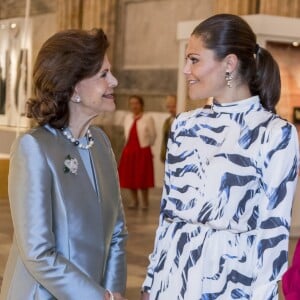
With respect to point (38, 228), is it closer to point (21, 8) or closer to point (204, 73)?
point (204, 73)

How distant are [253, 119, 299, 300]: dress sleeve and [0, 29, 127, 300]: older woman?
565mm

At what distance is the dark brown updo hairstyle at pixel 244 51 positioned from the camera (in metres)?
2.73

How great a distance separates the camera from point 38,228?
258 centimetres

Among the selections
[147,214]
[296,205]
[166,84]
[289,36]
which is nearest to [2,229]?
[147,214]

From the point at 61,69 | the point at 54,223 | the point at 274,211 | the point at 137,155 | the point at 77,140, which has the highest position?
the point at 61,69

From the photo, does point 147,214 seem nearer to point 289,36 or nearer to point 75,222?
point 289,36

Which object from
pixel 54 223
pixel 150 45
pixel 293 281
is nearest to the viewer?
pixel 293 281

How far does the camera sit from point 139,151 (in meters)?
14.0

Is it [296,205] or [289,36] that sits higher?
[289,36]

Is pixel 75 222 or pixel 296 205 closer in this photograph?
pixel 75 222

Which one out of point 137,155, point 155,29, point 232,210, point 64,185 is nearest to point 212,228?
point 232,210

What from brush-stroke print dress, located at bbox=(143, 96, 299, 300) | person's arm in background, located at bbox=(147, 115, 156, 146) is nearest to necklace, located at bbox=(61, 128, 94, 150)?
brush-stroke print dress, located at bbox=(143, 96, 299, 300)

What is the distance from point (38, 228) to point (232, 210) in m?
0.67

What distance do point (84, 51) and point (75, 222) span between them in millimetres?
621
